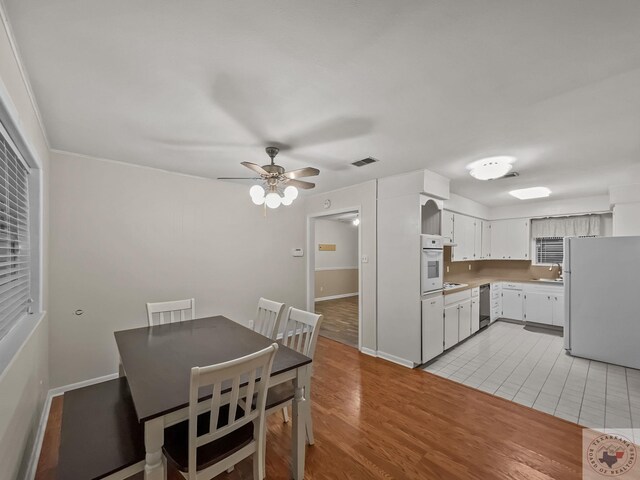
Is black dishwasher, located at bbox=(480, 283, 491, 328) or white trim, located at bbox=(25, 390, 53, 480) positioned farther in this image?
black dishwasher, located at bbox=(480, 283, 491, 328)

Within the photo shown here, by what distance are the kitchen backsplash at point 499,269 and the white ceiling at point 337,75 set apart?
293cm

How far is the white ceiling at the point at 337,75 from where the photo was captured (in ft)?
3.79

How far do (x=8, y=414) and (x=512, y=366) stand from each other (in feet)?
14.5

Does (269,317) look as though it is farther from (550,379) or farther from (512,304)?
(512,304)

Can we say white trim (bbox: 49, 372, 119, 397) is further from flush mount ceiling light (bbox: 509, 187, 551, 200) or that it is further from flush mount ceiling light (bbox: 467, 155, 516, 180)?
flush mount ceiling light (bbox: 509, 187, 551, 200)

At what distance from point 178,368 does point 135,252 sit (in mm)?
2056

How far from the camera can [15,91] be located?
4.66 ft

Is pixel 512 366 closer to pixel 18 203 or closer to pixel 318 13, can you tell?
pixel 318 13

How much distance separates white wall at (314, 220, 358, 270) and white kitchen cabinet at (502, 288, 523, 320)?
4.06 meters

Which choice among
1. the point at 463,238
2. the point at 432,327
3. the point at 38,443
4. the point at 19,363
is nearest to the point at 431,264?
the point at 432,327

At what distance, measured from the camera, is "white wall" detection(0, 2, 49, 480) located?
1232 mm

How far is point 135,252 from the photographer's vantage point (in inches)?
123

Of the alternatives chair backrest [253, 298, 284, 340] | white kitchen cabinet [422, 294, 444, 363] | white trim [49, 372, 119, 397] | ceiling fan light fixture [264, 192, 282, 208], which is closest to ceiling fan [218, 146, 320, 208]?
ceiling fan light fixture [264, 192, 282, 208]

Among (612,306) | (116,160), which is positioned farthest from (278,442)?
(612,306)
